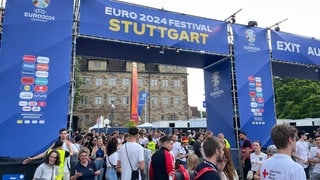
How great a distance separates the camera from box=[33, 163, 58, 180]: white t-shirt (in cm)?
571

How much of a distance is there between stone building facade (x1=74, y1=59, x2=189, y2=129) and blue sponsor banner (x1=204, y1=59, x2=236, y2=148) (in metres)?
31.1

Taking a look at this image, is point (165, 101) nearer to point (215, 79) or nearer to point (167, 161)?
point (215, 79)

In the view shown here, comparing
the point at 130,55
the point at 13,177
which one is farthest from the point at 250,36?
the point at 13,177

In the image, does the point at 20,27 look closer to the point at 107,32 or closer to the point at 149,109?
the point at 107,32

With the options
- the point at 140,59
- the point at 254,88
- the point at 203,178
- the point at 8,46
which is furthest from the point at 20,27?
the point at 254,88

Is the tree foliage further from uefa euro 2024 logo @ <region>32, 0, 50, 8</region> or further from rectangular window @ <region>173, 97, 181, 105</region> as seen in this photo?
uefa euro 2024 logo @ <region>32, 0, 50, 8</region>

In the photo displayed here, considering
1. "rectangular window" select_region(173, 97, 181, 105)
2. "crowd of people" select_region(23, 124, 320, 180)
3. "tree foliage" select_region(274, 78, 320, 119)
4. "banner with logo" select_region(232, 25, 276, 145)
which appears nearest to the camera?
"crowd of people" select_region(23, 124, 320, 180)

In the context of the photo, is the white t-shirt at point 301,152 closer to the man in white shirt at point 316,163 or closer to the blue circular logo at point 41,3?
the man in white shirt at point 316,163

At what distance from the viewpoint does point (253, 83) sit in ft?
39.8

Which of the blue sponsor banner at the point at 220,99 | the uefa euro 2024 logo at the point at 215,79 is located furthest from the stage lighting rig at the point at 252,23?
the uefa euro 2024 logo at the point at 215,79

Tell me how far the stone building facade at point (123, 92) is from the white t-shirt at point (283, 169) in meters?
40.9

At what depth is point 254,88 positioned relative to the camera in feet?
39.7

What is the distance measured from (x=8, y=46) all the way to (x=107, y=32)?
3.10 m

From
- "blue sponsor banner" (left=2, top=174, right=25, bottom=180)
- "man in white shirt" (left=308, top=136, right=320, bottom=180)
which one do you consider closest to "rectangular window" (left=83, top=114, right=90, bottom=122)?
"blue sponsor banner" (left=2, top=174, right=25, bottom=180)
